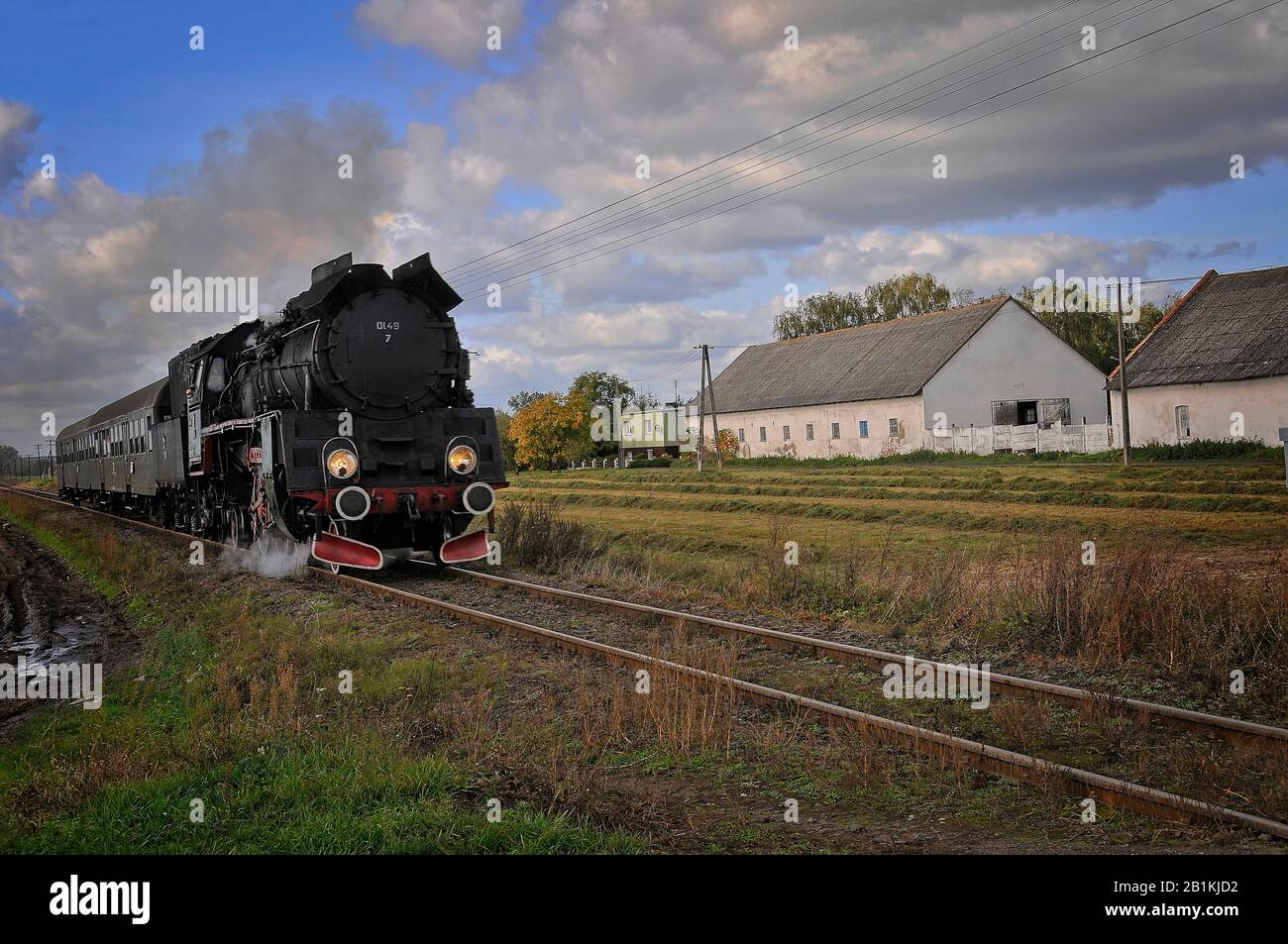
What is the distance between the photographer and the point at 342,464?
47.3 ft

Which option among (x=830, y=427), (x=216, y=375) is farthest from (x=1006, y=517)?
(x=830, y=427)

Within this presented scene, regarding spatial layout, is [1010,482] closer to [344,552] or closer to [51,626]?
[344,552]

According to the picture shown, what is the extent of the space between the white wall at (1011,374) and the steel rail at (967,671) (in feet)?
131

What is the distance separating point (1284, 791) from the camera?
543cm

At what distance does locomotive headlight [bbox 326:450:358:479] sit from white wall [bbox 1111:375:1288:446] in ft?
115

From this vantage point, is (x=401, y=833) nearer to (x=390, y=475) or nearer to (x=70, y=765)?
(x=70, y=765)

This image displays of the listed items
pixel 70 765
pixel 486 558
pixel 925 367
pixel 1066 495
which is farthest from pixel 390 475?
pixel 925 367

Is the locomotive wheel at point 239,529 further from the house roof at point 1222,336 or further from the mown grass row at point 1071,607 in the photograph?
the house roof at point 1222,336

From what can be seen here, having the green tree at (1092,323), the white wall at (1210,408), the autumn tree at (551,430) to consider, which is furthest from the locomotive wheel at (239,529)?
the green tree at (1092,323)

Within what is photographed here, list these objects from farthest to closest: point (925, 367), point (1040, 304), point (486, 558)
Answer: point (1040, 304)
point (925, 367)
point (486, 558)

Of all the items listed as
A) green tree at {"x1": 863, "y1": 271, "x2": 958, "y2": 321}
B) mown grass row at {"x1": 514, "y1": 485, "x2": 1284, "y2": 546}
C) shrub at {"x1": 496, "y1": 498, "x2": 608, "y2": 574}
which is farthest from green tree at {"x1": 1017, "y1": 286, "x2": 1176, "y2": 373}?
shrub at {"x1": 496, "y1": 498, "x2": 608, "y2": 574}

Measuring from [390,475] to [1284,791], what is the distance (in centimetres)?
1225

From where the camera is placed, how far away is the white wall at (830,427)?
167ft

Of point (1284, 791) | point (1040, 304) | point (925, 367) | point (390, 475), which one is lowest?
point (1284, 791)
